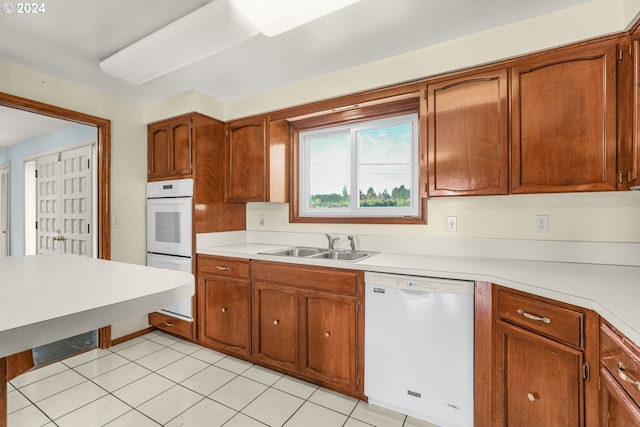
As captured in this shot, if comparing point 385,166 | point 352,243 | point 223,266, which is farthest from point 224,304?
point 385,166

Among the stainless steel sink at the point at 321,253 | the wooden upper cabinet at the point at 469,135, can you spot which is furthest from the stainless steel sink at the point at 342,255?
the wooden upper cabinet at the point at 469,135

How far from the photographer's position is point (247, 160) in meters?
2.75

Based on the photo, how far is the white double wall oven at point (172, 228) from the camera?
8.68 feet

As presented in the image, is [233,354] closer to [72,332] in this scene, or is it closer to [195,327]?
[195,327]

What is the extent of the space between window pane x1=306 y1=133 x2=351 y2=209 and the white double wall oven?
3.82ft

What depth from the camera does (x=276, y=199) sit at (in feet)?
8.83

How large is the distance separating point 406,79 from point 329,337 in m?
1.88

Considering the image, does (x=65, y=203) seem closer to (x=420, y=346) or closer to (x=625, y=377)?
(x=420, y=346)

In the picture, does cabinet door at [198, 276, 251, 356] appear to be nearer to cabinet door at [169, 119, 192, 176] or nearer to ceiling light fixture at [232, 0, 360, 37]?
cabinet door at [169, 119, 192, 176]

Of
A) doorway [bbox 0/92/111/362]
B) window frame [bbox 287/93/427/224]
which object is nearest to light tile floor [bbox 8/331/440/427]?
doorway [bbox 0/92/111/362]

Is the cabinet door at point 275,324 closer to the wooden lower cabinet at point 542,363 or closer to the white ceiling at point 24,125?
the wooden lower cabinet at point 542,363

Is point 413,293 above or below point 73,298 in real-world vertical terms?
below

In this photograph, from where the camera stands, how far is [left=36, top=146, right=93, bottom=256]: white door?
3.29m

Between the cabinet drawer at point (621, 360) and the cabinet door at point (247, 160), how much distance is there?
2297 mm
